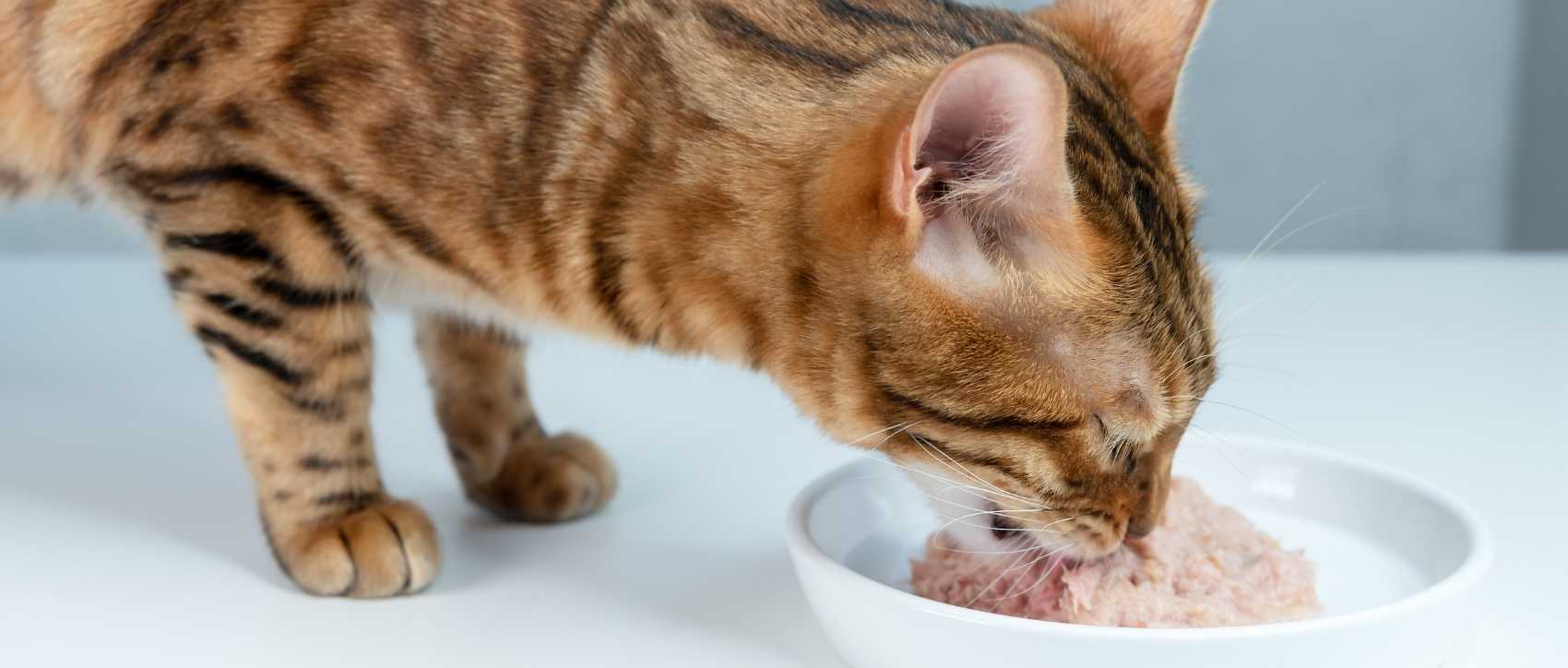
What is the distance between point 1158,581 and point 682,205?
431 mm

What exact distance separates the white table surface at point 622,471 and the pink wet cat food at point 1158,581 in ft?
0.40

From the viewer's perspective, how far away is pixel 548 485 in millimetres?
1495

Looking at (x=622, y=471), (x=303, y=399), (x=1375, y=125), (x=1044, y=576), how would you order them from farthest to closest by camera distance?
(x=1375, y=125), (x=622, y=471), (x=303, y=399), (x=1044, y=576)

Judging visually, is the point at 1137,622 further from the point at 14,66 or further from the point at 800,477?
the point at 14,66

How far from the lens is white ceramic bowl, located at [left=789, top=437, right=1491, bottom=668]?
3.14ft

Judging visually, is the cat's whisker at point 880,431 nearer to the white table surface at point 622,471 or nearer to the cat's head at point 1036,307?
the cat's head at point 1036,307

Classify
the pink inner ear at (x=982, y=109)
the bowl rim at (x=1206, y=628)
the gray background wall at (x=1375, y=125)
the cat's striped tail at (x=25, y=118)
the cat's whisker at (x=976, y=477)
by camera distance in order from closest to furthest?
the pink inner ear at (x=982, y=109)
the bowl rim at (x=1206, y=628)
the cat's whisker at (x=976, y=477)
the cat's striped tail at (x=25, y=118)
the gray background wall at (x=1375, y=125)

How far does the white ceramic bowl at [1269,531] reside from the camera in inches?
37.7

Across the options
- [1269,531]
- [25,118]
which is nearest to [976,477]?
[1269,531]

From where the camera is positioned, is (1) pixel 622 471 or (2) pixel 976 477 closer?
(2) pixel 976 477

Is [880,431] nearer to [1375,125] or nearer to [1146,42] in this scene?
[1146,42]

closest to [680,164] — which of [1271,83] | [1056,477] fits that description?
[1056,477]

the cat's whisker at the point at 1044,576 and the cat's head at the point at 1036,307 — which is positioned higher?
the cat's head at the point at 1036,307

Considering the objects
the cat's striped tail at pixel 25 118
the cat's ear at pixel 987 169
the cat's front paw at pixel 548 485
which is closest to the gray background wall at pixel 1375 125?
the cat's striped tail at pixel 25 118
